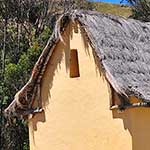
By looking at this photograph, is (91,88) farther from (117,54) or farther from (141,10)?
(141,10)

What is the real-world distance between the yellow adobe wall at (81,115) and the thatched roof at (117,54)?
0.32 meters

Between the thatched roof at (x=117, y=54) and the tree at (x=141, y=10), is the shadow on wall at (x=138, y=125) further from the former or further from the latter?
the tree at (x=141, y=10)

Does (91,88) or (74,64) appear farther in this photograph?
(74,64)

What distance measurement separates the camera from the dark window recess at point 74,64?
41.1 feet

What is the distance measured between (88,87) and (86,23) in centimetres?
139

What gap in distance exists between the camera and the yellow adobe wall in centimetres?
1115

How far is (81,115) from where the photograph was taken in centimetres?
1220

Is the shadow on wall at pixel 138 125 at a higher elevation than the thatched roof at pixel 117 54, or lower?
lower

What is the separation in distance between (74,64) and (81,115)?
120 centimetres

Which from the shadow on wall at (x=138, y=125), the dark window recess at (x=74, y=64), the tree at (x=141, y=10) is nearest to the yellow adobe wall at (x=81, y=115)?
the shadow on wall at (x=138, y=125)

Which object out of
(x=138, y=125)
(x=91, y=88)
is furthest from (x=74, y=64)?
(x=138, y=125)

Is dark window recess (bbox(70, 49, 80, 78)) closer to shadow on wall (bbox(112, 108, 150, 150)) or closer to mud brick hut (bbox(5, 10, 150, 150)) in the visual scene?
mud brick hut (bbox(5, 10, 150, 150))

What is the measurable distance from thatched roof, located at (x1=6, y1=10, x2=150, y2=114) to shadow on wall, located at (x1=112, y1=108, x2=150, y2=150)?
469mm

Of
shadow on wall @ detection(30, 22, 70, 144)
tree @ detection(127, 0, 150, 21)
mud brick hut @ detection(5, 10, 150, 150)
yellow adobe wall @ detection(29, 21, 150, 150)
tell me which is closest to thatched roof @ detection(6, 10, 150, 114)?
mud brick hut @ detection(5, 10, 150, 150)
